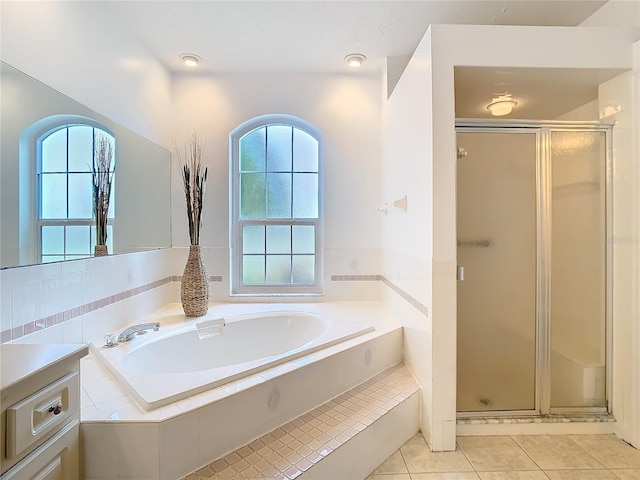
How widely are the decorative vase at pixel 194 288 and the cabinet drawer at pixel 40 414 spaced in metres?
1.23

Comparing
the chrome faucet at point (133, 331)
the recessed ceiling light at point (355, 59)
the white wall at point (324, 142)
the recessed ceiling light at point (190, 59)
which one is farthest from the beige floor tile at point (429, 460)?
the recessed ceiling light at point (190, 59)

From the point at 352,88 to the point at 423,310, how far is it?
1972 mm

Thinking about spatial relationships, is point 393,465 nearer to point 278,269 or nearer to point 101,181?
point 278,269

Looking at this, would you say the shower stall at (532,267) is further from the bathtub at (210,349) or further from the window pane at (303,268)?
the window pane at (303,268)

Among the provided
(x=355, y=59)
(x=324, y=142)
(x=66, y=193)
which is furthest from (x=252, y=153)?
(x=66, y=193)

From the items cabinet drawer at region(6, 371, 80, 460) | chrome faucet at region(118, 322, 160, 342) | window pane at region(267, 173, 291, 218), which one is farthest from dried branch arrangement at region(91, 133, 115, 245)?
window pane at region(267, 173, 291, 218)

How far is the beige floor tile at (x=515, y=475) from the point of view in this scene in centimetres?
140

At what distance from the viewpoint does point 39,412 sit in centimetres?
86

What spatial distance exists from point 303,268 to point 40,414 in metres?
2.08

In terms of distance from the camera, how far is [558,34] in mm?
1579

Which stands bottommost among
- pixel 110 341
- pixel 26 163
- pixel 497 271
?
pixel 110 341

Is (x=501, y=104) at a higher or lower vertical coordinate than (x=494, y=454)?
higher

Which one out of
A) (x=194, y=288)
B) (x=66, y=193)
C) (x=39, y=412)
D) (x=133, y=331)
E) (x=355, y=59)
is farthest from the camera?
(x=355, y=59)

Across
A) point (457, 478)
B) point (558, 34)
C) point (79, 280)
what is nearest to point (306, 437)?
point (457, 478)
